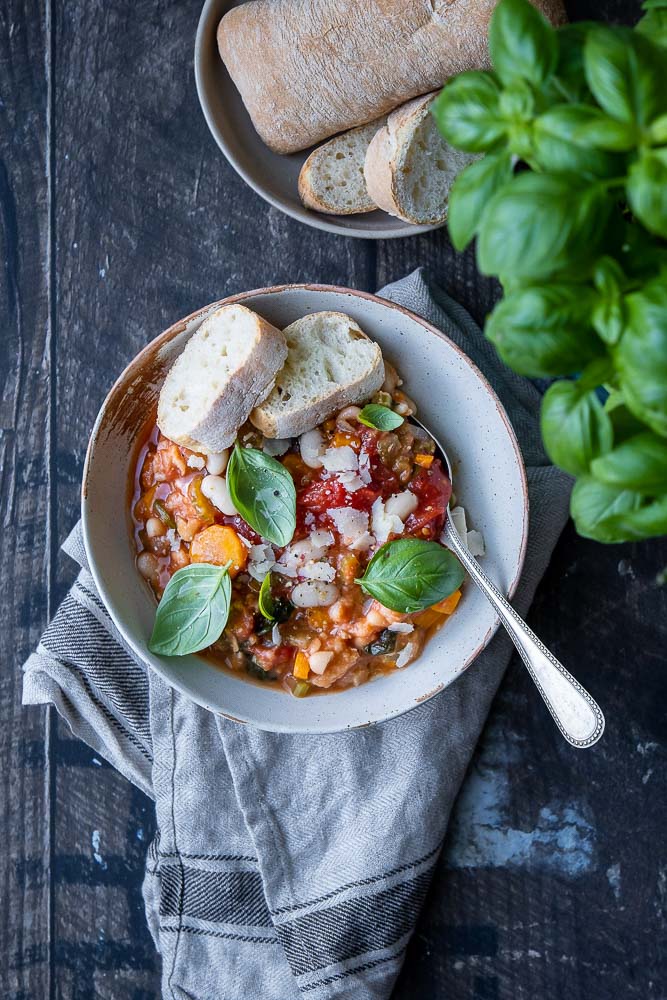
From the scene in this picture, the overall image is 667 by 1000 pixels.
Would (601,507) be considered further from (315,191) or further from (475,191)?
(315,191)

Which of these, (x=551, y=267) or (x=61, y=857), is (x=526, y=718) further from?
(x=551, y=267)

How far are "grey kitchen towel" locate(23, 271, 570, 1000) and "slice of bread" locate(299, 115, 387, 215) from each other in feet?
0.98

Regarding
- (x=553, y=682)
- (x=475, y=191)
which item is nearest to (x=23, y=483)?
(x=553, y=682)

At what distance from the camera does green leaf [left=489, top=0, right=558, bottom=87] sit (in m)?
1.56

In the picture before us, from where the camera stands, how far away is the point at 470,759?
2.99 metres

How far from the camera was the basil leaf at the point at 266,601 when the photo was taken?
8.58 feet

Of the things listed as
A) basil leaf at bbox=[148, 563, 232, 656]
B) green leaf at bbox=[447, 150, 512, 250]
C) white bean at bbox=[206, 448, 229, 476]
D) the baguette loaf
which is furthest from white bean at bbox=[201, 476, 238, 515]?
green leaf at bbox=[447, 150, 512, 250]

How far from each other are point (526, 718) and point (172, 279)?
1.82 metres

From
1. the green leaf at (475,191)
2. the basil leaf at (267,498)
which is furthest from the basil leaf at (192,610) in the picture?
the green leaf at (475,191)

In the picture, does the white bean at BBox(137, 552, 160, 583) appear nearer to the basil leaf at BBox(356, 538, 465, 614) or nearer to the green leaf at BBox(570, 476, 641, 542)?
the basil leaf at BBox(356, 538, 465, 614)

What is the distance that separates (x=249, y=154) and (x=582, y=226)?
166cm

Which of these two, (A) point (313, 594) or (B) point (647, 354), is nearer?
(B) point (647, 354)

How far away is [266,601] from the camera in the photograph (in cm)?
262

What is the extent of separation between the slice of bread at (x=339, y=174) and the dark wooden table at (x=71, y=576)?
18 centimetres
